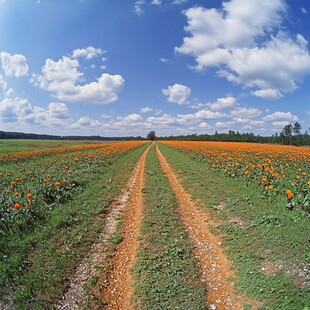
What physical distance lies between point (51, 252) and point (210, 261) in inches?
152

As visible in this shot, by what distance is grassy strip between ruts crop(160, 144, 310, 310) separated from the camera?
14.0 ft

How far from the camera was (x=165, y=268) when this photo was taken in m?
5.30

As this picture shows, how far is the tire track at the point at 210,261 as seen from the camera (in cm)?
442

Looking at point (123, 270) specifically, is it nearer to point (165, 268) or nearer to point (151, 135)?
point (165, 268)

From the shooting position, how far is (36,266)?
5.12 m

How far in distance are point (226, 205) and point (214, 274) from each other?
15.1 feet

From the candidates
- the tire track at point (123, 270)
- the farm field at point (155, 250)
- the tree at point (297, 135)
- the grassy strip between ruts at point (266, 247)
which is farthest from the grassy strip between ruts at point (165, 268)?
the tree at point (297, 135)

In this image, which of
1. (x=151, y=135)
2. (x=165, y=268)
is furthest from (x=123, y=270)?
(x=151, y=135)

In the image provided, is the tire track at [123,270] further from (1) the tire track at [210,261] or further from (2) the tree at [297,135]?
(2) the tree at [297,135]

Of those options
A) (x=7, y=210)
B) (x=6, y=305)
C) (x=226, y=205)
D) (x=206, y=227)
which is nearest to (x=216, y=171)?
(x=226, y=205)

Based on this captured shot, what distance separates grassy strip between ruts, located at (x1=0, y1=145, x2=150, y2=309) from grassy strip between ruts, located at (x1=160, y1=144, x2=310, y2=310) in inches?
146

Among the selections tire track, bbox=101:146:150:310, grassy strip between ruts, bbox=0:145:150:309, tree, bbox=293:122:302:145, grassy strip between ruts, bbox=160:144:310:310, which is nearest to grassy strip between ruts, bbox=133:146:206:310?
tire track, bbox=101:146:150:310

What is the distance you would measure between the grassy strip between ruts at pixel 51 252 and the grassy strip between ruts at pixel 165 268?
1.55m

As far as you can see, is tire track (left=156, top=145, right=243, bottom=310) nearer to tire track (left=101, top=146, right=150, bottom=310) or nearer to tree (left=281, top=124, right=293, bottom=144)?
tire track (left=101, top=146, right=150, bottom=310)
